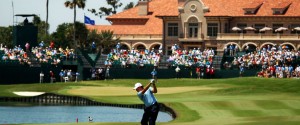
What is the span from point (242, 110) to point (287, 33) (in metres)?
60.9

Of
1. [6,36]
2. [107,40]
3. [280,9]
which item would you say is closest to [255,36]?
[280,9]

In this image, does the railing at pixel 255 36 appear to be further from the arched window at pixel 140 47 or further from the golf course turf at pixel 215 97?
the golf course turf at pixel 215 97

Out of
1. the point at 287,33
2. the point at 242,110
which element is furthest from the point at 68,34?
the point at 242,110

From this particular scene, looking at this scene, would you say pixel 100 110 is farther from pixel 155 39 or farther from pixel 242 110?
pixel 155 39

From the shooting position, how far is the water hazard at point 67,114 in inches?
1848

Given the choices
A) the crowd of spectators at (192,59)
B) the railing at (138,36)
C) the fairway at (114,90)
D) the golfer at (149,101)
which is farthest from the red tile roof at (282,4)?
the golfer at (149,101)

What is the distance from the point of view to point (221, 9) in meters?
112

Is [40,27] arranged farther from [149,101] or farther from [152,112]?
[149,101]

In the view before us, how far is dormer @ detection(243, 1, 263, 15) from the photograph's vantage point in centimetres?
11019

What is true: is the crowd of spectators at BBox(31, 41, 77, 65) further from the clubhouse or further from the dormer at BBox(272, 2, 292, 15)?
the dormer at BBox(272, 2, 292, 15)

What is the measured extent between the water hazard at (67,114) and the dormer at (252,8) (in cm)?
5536

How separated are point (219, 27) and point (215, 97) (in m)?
51.6

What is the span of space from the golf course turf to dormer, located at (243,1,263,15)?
3280 centimetres

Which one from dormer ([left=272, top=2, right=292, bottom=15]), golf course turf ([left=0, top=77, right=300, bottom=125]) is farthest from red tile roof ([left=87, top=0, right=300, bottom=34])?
golf course turf ([left=0, top=77, right=300, bottom=125])
